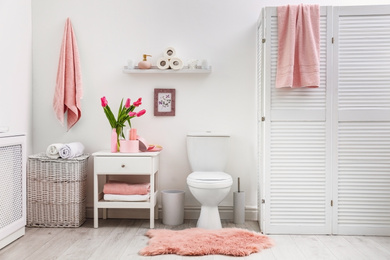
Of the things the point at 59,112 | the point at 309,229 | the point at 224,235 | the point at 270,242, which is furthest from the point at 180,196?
the point at 59,112

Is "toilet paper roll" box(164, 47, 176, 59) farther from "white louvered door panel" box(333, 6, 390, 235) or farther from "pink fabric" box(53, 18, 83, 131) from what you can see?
"white louvered door panel" box(333, 6, 390, 235)

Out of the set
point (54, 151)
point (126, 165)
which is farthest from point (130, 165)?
point (54, 151)

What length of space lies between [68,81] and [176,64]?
0.97 m

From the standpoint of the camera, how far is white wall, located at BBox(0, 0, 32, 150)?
9.56 feet

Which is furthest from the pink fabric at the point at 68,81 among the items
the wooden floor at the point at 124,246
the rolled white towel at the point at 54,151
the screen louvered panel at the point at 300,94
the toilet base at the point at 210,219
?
the screen louvered panel at the point at 300,94

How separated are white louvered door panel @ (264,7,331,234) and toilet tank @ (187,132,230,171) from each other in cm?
46

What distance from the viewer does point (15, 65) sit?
3.09 m

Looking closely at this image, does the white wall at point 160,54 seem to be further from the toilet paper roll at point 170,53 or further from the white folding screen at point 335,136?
the white folding screen at point 335,136

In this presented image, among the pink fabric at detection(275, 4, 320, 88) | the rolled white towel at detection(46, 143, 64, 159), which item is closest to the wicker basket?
the rolled white towel at detection(46, 143, 64, 159)

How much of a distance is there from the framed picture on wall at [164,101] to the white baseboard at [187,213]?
89 cm

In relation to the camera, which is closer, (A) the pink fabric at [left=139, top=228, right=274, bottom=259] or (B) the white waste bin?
(A) the pink fabric at [left=139, top=228, right=274, bottom=259]

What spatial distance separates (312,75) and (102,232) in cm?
203

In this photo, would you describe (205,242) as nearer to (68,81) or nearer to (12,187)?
(12,187)

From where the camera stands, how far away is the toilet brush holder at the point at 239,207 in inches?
126
